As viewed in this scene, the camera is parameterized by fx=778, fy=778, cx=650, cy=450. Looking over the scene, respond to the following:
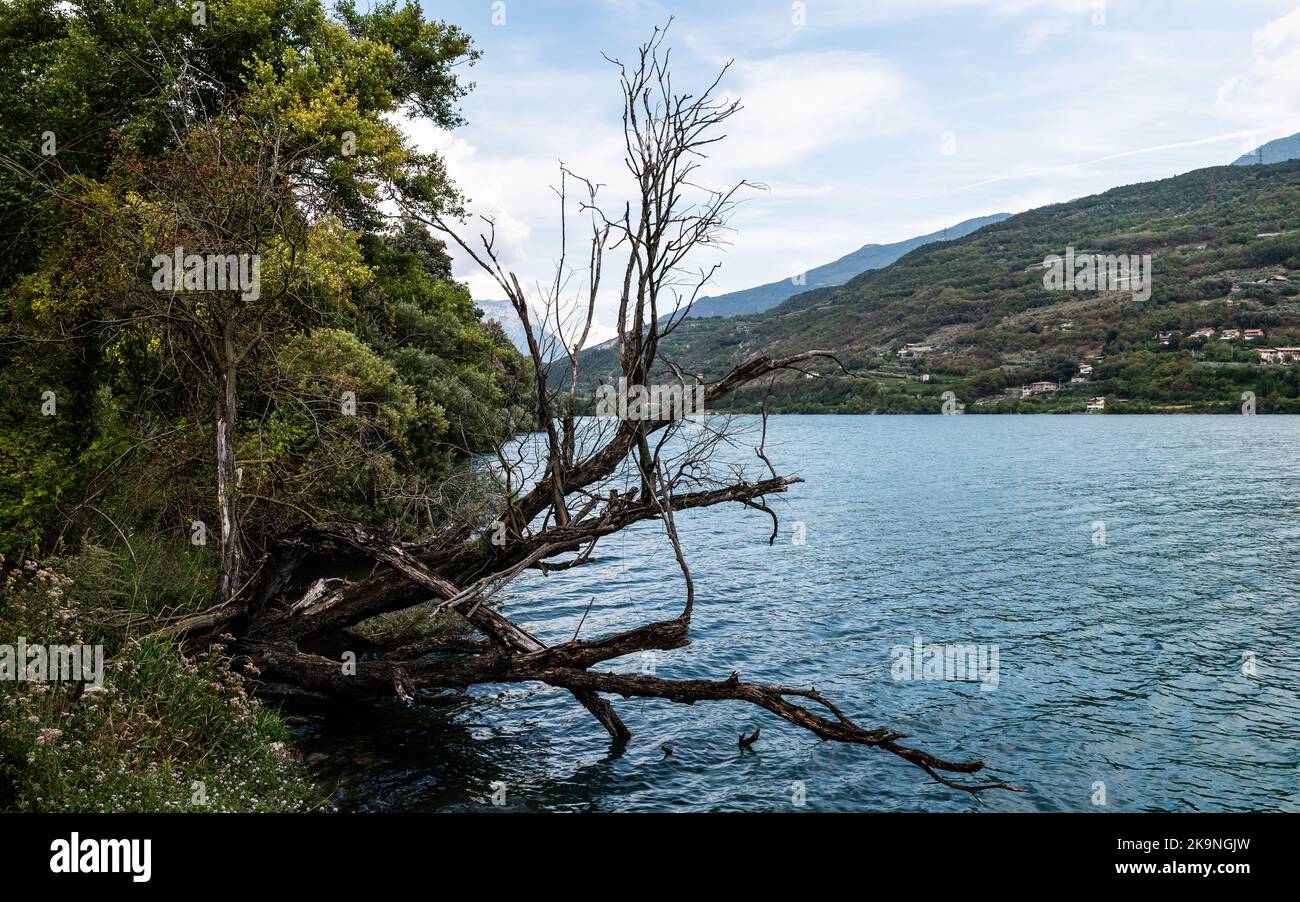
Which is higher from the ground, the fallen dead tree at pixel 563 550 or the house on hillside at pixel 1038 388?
the house on hillside at pixel 1038 388

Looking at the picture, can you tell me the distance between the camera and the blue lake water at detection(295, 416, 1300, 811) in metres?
11.9

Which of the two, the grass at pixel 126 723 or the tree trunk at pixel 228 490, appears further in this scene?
the tree trunk at pixel 228 490

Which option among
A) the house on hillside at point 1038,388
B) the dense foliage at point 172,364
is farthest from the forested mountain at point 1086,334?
the dense foliage at point 172,364

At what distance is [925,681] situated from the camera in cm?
1717

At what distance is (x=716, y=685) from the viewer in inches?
424

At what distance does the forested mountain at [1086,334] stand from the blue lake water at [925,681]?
58.8m

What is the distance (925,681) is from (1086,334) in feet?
493

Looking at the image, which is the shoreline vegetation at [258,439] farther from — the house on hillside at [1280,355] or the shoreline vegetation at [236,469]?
the house on hillside at [1280,355]

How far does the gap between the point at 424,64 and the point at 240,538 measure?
27342 mm

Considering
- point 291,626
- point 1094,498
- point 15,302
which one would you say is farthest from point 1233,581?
point 15,302

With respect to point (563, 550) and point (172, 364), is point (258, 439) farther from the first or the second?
point (563, 550)

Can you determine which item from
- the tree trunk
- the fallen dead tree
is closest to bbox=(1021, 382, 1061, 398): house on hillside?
the fallen dead tree

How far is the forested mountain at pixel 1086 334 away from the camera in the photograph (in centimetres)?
11525
